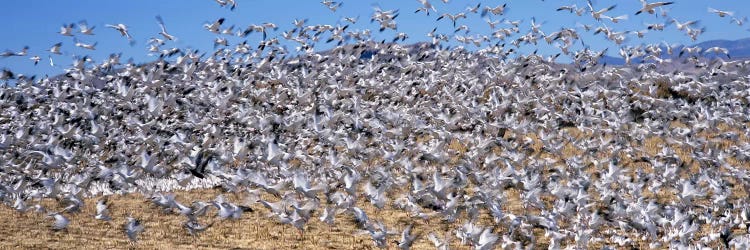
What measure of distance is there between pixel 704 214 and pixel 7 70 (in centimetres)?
2115

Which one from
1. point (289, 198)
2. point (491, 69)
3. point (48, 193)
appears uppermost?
point (48, 193)

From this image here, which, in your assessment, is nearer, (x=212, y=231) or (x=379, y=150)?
(x=212, y=231)

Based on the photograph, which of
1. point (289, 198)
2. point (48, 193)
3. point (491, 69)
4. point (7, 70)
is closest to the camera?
point (48, 193)

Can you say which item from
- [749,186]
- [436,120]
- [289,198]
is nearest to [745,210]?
[749,186]

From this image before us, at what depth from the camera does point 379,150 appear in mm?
23062

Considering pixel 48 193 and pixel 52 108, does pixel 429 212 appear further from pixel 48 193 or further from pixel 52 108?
pixel 52 108

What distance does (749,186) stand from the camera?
21.0 metres

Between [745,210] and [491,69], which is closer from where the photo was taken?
[745,210]

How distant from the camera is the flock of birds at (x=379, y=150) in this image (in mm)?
16828

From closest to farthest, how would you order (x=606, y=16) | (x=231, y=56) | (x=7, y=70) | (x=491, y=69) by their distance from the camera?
(x=606, y=16)
(x=7, y=70)
(x=231, y=56)
(x=491, y=69)

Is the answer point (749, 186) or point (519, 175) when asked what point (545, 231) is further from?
point (749, 186)

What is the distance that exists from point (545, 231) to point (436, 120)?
12.2 metres

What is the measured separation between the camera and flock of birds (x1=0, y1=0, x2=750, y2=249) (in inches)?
663

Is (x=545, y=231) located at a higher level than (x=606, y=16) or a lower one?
lower
